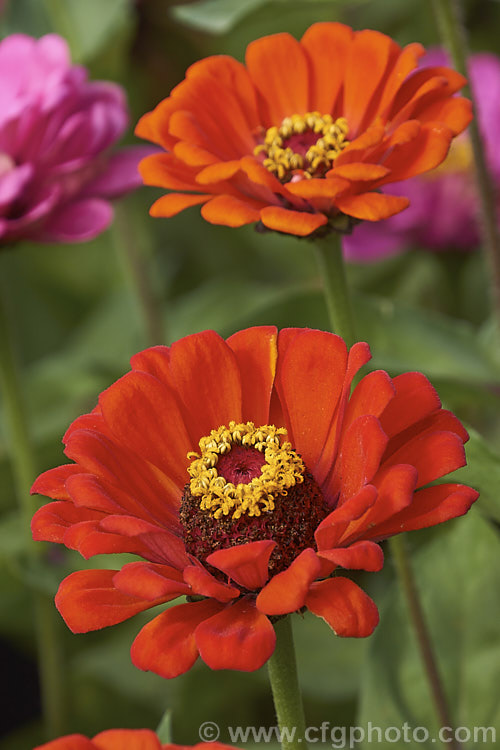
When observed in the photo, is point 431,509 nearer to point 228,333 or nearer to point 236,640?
point 236,640

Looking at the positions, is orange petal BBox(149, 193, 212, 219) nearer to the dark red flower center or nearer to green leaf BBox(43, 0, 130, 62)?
the dark red flower center

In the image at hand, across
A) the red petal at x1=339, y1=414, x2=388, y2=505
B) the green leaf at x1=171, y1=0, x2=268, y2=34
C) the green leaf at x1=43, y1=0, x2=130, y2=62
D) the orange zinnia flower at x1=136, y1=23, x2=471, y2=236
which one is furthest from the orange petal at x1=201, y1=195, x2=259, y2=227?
the green leaf at x1=43, y1=0, x2=130, y2=62

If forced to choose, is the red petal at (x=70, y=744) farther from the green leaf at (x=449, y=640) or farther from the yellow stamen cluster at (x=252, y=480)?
the green leaf at (x=449, y=640)

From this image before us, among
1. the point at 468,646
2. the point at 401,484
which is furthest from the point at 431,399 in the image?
the point at 468,646

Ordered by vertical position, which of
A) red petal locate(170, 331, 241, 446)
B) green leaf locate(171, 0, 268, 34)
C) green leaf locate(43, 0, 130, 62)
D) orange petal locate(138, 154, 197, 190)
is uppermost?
green leaf locate(43, 0, 130, 62)

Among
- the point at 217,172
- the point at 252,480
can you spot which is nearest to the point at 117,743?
the point at 252,480

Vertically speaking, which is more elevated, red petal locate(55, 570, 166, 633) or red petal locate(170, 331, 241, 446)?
red petal locate(170, 331, 241, 446)
